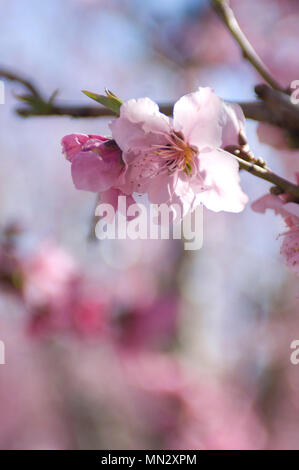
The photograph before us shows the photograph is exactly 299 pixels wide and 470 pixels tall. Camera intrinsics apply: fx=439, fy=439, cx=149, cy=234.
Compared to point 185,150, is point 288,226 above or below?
below

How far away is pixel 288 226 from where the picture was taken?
34.9 inches

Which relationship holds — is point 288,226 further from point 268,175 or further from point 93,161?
point 93,161

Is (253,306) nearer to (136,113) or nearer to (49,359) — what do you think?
(49,359)

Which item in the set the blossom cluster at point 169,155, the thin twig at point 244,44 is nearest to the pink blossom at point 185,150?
the blossom cluster at point 169,155

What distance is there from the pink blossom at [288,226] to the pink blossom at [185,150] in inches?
3.7

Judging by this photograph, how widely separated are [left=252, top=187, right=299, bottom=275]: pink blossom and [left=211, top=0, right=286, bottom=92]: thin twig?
0.69 feet

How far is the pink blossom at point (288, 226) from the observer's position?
823 mm

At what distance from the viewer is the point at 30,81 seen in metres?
0.88

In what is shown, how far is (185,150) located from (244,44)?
0.75 feet

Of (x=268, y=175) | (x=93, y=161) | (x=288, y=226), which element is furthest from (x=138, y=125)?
(x=288, y=226)

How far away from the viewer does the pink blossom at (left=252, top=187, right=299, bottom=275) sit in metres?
0.82

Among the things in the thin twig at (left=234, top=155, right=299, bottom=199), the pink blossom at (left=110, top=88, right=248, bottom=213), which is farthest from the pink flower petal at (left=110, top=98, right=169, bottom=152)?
the thin twig at (left=234, top=155, right=299, bottom=199)

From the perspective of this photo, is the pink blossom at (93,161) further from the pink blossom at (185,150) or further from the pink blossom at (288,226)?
the pink blossom at (288,226)

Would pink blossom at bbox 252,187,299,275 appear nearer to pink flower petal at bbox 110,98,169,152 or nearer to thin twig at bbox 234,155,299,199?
thin twig at bbox 234,155,299,199
